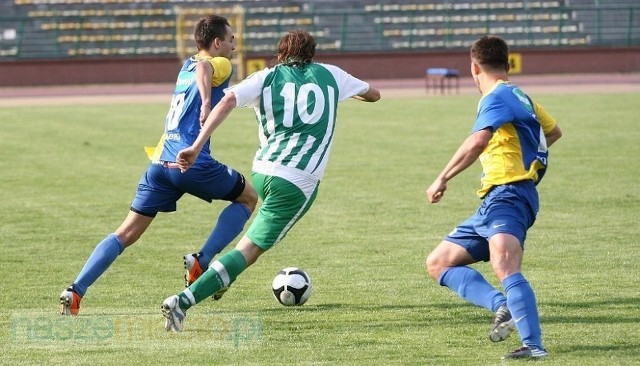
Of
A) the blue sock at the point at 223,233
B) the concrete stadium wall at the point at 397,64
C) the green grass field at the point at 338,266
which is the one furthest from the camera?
the concrete stadium wall at the point at 397,64

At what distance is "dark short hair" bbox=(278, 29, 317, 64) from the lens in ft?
21.3

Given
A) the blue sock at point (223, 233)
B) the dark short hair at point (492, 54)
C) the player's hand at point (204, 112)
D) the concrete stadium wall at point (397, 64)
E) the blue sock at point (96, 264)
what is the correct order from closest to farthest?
1. the dark short hair at point (492, 54)
2. the player's hand at point (204, 112)
3. the blue sock at point (96, 264)
4. the blue sock at point (223, 233)
5. the concrete stadium wall at point (397, 64)

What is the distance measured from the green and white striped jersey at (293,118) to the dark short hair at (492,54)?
1045 millimetres

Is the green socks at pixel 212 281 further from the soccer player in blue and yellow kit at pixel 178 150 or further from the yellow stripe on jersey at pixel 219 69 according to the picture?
the yellow stripe on jersey at pixel 219 69

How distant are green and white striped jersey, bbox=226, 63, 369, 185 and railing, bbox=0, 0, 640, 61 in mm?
31242

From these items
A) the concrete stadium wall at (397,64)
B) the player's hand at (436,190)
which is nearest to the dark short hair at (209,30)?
the player's hand at (436,190)

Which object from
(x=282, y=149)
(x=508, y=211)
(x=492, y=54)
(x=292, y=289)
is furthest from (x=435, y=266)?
(x=292, y=289)

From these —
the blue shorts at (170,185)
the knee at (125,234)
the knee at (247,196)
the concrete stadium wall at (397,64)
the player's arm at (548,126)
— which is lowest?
the concrete stadium wall at (397,64)

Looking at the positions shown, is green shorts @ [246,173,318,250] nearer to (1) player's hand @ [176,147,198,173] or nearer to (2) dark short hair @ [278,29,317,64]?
(1) player's hand @ [176,147,198,173]

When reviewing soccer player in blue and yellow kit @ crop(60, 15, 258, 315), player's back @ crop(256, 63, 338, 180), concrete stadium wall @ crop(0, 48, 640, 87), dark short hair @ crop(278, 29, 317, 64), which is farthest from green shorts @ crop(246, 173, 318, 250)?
concrete stadium wall @ crop(0, 48, 640, 87)

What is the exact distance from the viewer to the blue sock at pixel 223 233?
7500 mm

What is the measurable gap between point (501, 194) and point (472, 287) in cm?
55

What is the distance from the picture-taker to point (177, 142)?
23.6ft

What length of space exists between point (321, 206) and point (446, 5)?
2896 cm
